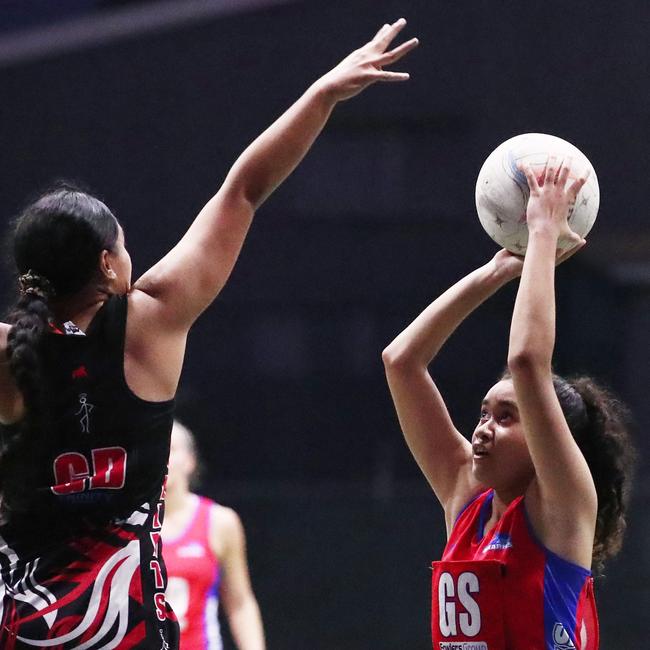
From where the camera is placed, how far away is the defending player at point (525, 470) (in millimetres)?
1811

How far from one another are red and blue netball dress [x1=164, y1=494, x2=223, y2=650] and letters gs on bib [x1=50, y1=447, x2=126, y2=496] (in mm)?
1628

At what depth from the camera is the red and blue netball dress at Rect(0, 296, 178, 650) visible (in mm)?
1754

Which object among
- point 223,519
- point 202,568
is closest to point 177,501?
point 223,519

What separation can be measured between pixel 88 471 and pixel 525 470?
718mm

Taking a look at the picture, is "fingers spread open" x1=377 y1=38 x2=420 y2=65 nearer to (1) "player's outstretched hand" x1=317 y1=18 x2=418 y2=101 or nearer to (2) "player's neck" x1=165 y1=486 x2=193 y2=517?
(1) "player's outstretched hand" x1=317 y1=18 x2=418 y2=101

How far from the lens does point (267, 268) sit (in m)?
8.46

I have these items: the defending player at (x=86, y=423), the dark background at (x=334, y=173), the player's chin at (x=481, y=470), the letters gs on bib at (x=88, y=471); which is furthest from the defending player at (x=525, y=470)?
the dark background at (x=334, y=173)

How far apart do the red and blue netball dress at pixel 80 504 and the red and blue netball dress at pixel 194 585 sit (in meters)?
1.58

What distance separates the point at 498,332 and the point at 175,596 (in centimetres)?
522

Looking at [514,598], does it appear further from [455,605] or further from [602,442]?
[602,442]

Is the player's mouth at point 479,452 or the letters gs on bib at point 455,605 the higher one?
the player's mouth at point 479,452

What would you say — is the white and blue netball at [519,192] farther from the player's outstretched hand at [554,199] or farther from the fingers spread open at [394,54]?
the fingers spread open at [394,54]

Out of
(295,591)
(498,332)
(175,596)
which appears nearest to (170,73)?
(498,332)

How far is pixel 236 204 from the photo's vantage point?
1.84 meters
